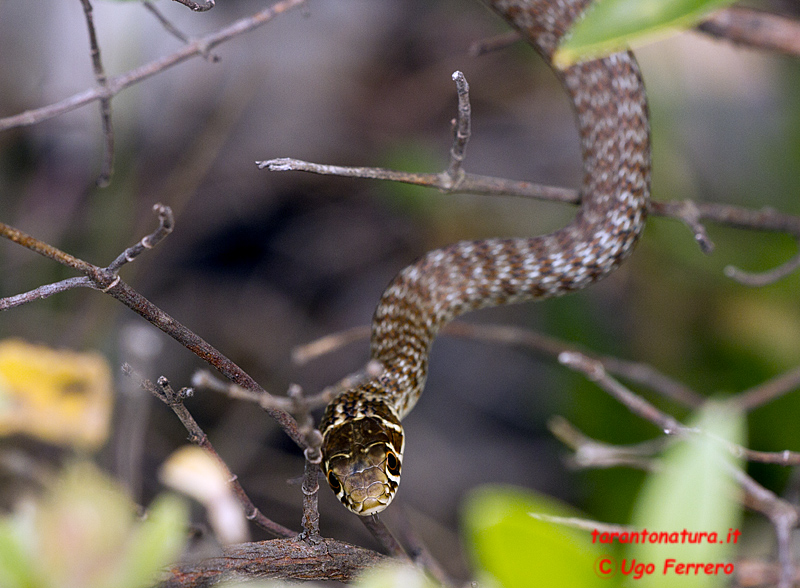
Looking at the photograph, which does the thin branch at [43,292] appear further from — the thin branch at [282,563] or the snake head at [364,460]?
the snake head at [364,460]

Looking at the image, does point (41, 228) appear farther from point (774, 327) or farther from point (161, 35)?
point (774, 327)

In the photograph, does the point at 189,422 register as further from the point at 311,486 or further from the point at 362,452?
the point at 362,452

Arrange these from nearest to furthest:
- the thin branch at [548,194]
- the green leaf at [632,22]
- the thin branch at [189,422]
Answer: the green leaf at [632,22]
the thin branch at [189,422]
the thin branch at [548,194]

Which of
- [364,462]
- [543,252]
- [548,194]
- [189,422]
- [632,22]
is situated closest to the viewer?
[632,22]

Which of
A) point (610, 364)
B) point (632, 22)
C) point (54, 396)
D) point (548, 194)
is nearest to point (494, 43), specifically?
point (548, 194)

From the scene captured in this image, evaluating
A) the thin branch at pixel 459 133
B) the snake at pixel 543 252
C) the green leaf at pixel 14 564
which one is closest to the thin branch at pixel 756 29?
the snake at pixel 543 252

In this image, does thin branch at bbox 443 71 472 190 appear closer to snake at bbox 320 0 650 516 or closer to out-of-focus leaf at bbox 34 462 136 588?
snake at bbox 320 0 650 516

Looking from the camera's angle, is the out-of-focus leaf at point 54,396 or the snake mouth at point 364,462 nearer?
the snake mouth at point 364,462
